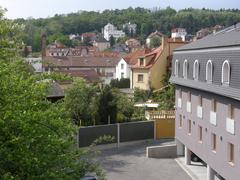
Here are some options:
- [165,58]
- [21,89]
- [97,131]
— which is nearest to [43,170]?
[21,89]

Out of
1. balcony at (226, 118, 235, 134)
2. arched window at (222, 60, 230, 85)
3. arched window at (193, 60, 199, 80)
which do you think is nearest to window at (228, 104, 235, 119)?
balcony at (226, 118, 235, 134)

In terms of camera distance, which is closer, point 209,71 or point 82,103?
point 209,71

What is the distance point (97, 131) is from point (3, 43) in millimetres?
25310

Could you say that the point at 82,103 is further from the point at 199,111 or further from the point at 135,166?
the point at 199,111

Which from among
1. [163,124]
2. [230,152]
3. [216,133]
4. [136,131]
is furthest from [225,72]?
[163,124]

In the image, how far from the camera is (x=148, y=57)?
58000 mm

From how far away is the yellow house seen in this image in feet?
181

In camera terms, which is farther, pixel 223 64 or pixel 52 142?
pixel 223 64

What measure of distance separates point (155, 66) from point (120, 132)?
22087 millimetres

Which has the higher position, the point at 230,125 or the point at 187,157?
the point at 230,125

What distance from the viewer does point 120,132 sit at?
35.6 metres

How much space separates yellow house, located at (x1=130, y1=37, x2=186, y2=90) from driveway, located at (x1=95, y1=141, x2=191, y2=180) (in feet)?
71.6

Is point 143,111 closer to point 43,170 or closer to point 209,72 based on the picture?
point 209,72

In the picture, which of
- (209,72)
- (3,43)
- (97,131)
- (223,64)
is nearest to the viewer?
(3,43)
